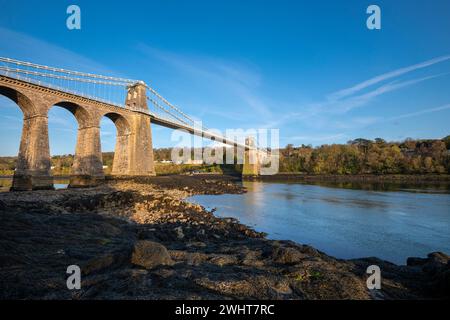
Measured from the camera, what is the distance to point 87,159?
1329 inches

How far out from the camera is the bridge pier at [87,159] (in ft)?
106

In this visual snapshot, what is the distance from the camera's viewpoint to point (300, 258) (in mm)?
6398

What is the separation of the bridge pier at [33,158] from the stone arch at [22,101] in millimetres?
411

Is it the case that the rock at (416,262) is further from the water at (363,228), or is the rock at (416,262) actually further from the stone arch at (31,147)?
the stone arch at (31,147)

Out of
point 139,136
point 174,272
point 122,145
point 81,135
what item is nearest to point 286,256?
point 174,272

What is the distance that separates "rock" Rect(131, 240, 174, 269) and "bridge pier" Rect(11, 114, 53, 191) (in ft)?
80.6

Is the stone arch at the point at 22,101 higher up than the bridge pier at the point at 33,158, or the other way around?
the stone arch at the point at 22,101

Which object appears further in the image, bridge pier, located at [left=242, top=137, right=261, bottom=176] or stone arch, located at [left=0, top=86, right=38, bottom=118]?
bridge pier, located at [left=242, top=137, right=261, bottom=176]

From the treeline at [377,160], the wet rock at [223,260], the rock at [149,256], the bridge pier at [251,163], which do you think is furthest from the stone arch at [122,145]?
the treeline at [377,160]

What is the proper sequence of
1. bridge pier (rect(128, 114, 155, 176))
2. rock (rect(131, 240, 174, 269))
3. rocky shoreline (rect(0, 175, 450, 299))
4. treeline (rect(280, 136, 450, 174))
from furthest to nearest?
1. treeline (rect(280, 136, 450, 174))
2. bridge pier (rect(128, 114, 155, 176))
3. rock (rect(131, 240, 174, 269))
4. rocky shoreline (rect(0, 175, 450, 299))

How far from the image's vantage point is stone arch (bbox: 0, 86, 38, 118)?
25386 mm

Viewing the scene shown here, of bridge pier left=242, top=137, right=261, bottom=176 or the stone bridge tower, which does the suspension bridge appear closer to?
the stone bridge tower

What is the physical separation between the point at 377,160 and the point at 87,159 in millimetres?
74009

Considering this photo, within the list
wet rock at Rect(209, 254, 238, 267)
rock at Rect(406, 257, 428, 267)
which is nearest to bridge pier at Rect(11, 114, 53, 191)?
wet rock at Rect(209, 254, 238, 267)
